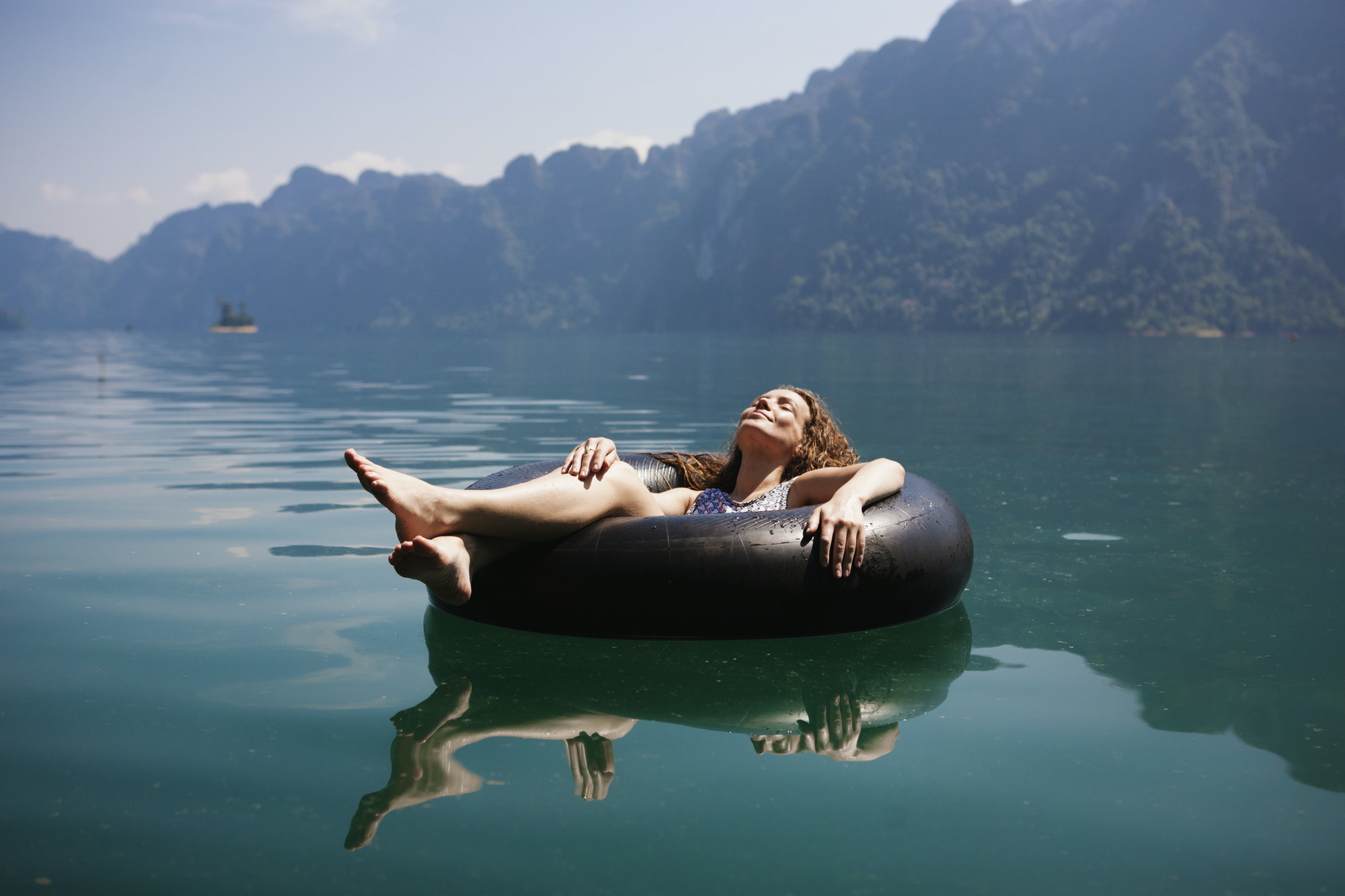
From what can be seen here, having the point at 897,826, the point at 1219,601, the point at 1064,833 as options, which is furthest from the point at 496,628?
the point at 1219,601

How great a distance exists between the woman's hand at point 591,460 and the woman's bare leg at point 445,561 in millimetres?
453

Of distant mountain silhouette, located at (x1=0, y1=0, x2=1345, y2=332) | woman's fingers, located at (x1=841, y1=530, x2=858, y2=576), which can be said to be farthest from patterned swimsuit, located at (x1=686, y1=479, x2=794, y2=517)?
distant mountain silhouette, located at (x1=0, y1=0, x2=1345, y2=332)

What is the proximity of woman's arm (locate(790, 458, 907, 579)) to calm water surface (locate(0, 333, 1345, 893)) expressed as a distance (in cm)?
42

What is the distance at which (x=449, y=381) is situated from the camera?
25.8 metres

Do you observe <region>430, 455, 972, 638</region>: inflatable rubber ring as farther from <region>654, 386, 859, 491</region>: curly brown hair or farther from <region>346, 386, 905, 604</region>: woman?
<region>654, 386, 859, 491</region>: curly brown hair

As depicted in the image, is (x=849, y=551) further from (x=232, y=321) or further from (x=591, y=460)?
(x=232, y=321)

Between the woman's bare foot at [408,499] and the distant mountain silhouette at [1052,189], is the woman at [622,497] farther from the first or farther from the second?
the distant mountain silhouette at [1052,189]

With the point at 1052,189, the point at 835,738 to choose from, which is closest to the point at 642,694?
the point at 835,738

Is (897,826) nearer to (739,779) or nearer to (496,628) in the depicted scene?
(739,779)

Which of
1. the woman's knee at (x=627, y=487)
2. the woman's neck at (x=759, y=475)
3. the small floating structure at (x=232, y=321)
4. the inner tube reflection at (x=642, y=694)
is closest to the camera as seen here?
the inner tube reflection at (x=642, y=694)

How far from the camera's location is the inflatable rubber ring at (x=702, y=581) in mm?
4180

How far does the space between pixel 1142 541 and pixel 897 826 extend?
4.54 m

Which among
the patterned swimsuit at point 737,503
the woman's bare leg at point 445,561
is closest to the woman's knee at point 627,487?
the patterned swimsuit at point 737,503

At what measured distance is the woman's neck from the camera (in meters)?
5.22
